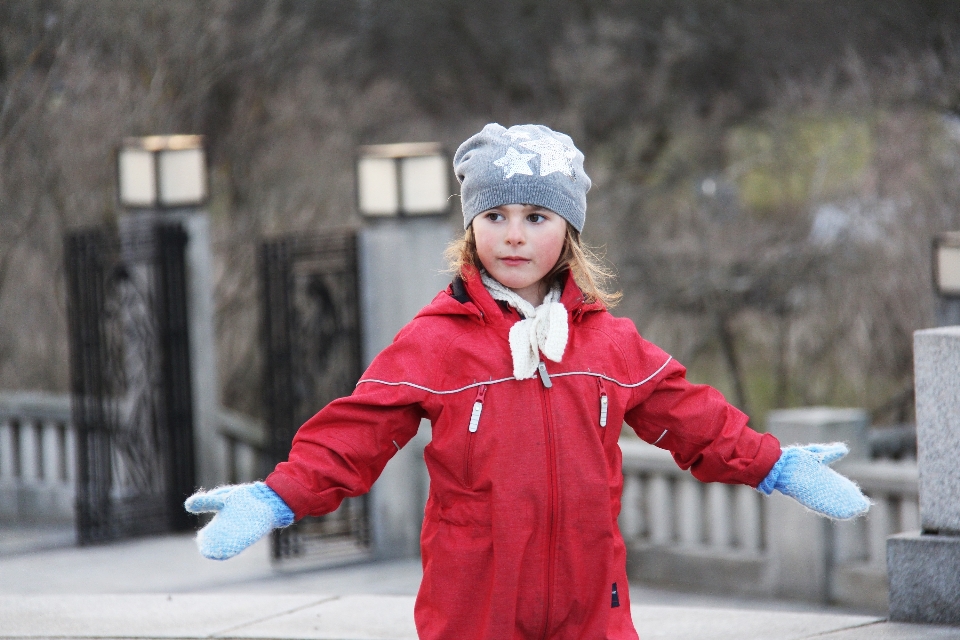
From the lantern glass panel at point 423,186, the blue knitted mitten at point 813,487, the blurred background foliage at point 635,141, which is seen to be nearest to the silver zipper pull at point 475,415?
the blue knitted mitten at point 813,487

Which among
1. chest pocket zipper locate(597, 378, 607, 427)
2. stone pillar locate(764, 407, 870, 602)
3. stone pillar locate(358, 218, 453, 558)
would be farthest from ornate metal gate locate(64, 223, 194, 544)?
chest pocket zipper locate(597, 378, 607, 427)

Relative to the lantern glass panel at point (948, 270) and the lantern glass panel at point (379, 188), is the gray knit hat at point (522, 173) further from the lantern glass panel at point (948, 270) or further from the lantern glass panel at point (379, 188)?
the lantern glass panel at point (948, 270)

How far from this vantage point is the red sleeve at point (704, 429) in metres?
3.07

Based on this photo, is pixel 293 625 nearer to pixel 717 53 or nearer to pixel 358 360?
pixel 358 360

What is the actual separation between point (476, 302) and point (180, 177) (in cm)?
674

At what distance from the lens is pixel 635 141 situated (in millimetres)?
19438

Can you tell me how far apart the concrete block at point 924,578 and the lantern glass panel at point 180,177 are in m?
6.30

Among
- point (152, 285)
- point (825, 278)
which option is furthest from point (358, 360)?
point (825, 278)

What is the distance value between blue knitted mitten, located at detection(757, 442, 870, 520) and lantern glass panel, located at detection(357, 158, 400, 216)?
18.3ft

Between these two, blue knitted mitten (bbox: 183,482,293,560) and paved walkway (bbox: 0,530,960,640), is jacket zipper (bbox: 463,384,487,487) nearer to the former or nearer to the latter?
blue knitted mitten (bbox: 183,482,293,560)

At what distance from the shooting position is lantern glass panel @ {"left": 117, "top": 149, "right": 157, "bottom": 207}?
9258mm

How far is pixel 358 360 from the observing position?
8914 millimetres

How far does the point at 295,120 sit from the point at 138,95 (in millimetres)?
2688

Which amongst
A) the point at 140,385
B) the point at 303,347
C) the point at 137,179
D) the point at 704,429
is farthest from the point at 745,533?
the point at 704,429
